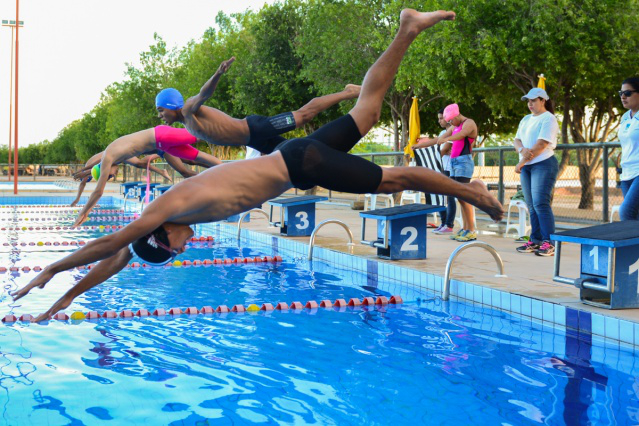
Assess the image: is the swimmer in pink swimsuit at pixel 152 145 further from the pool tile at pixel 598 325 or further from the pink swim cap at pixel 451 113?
the pool tile at pixel 598 325

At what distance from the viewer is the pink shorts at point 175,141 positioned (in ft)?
31.8

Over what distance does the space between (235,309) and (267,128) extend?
5.77ft

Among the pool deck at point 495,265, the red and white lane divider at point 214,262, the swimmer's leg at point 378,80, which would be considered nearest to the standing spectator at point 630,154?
the pool deck at point 495,265

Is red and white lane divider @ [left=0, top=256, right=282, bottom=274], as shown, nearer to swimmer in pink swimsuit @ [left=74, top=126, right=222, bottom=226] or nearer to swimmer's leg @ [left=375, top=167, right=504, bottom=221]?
swimmer in pink swimsuit @ [left=74, top=126, right=222, bottom=226]

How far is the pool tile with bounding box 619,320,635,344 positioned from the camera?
491 centimetres

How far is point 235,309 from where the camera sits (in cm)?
657

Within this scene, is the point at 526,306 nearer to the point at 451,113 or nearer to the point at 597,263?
the point at 597,263

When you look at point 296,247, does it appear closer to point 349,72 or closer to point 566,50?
point 566,50

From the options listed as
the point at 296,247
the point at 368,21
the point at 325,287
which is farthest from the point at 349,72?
the point at 325,287

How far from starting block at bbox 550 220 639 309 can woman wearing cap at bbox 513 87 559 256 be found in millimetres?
2569

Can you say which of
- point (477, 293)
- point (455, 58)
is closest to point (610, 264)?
point (477, 293)

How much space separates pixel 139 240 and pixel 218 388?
105cm

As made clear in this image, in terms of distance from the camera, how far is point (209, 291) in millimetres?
7559

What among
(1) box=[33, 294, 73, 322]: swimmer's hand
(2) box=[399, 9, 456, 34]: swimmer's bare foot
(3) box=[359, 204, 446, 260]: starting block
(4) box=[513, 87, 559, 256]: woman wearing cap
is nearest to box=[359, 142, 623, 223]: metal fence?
(4) box=[513, 87, 559, 256]: woman wearing cap
